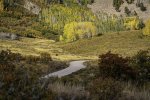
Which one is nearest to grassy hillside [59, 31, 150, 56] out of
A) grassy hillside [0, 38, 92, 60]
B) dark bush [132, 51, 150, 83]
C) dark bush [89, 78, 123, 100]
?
grassy hillside [0, 38, 92, 60]

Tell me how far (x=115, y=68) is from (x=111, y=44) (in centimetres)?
12965

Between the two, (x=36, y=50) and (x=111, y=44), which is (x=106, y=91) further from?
(x=111, y=44)

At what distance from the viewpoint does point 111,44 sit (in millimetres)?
156625

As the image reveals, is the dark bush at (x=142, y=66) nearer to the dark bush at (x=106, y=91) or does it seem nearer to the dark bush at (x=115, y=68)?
the dark bush at (x=115, y=68)

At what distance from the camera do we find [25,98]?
Result: 34.3ft

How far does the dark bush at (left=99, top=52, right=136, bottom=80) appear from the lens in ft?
87.6

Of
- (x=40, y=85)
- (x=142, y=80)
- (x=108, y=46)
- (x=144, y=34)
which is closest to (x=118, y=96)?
(x=40, y=85)

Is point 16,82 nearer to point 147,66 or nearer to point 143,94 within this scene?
point 143,94

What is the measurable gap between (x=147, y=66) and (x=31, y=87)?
1738 cm

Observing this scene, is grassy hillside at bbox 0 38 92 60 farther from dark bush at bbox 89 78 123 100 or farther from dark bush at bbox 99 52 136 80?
dark bush at bbox 89 78 123 100

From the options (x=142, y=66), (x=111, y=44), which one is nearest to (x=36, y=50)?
(x=111, y=44)

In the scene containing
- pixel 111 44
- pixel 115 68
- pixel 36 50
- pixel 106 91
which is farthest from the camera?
pixel 111 44

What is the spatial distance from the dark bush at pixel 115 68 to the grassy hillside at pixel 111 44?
376 feet

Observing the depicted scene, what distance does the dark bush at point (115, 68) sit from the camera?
87.6 feet
